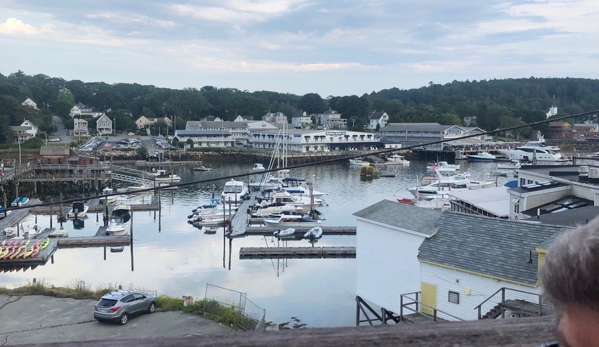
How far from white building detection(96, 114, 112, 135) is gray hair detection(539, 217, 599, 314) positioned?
56852mm

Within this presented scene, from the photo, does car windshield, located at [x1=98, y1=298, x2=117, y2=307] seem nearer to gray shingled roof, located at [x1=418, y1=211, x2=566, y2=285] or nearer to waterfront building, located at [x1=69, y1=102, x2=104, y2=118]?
gray shingled roof, located at [x1=418, y1=211, x2=566, y2=285]

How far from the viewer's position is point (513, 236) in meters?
7.09

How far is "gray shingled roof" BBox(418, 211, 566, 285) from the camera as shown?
680cm

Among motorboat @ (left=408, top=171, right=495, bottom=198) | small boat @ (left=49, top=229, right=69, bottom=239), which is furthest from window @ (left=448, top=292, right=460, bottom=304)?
motorboat @ (left=408, top=171, right=495, bottom=198)

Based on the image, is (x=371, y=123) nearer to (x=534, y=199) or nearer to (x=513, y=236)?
(x=534, y=199)

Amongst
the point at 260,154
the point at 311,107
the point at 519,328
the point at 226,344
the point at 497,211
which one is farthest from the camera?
the point at 311,107

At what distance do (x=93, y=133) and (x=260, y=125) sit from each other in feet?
54.4

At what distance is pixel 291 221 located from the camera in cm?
1930

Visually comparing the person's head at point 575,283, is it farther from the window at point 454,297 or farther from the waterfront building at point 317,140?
the waterfront building at point 317,140

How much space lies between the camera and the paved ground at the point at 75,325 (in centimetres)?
847

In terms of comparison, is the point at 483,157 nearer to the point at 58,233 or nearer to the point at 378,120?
the point at 378,120

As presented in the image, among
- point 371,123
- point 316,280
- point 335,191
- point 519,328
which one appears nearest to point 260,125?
point 371,123

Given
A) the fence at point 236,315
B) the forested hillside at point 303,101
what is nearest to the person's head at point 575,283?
the fence at point 236,315

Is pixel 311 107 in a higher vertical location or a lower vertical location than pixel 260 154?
higher
